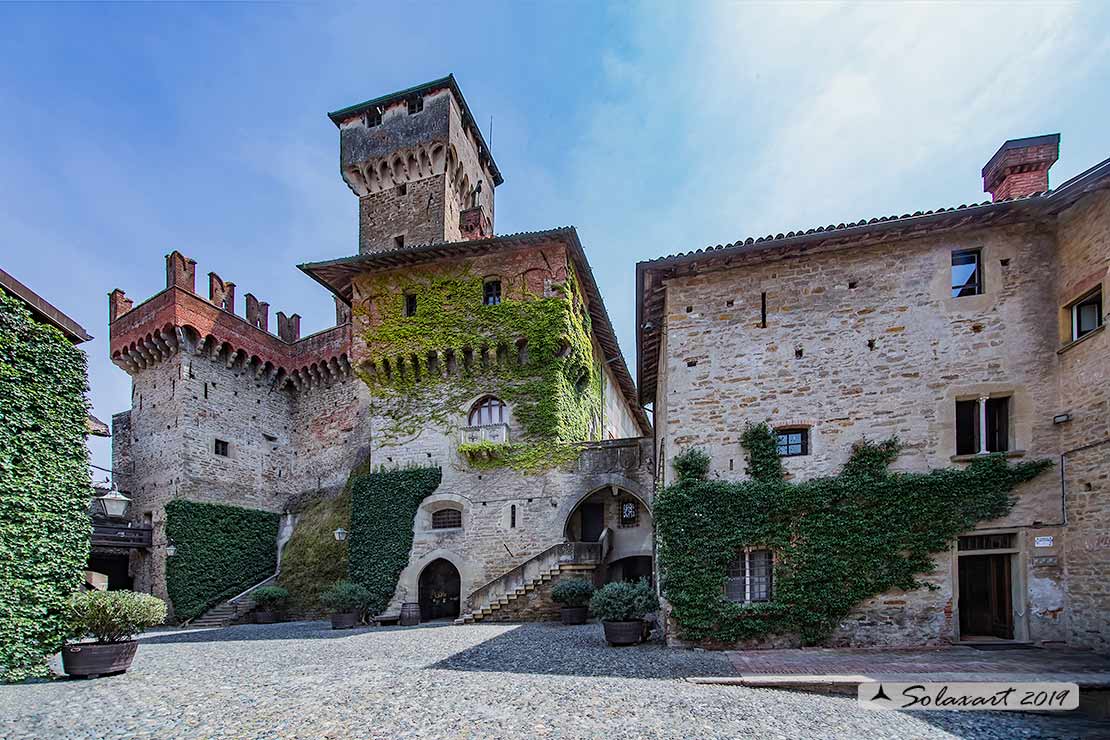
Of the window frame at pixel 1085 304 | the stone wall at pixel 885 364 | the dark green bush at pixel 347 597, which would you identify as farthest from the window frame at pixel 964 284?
the dark green bush at pixel 347 597

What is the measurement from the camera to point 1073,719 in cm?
759

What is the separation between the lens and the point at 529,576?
1812cm

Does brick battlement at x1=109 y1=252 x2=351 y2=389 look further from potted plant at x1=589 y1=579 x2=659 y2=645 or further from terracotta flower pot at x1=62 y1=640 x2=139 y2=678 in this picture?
potted plant at x1=589 y1=579 x2=659 y2=645

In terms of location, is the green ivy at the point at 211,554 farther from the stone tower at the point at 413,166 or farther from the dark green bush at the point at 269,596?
the stone tower at the point at 413,166

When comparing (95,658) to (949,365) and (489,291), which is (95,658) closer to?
(489,291)

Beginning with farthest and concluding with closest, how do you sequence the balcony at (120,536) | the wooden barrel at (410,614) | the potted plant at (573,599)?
the balcony at (120,536)
the wooden barrel at (410,614)
the potted plant at (573,599)

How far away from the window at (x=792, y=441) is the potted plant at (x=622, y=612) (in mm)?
4132

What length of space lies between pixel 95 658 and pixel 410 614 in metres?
10.6

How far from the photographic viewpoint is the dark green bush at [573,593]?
53.8 feet

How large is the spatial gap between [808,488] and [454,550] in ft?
41.5

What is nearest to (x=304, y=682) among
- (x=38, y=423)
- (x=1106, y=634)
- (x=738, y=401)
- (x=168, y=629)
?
(x=38, y=423)

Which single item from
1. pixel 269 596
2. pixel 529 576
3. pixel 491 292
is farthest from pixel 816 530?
pixel 269 596

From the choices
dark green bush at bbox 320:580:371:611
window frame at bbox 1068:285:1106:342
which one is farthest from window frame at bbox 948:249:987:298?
dark green bush at bbox 320:580:371:611

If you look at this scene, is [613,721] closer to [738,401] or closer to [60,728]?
[60,728]
